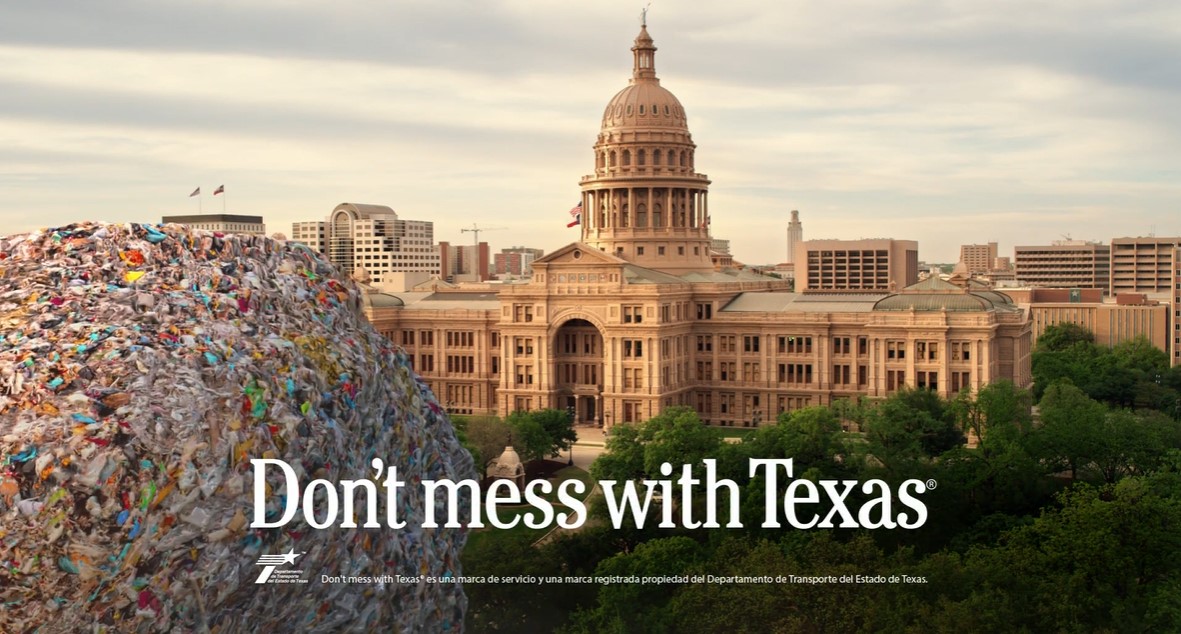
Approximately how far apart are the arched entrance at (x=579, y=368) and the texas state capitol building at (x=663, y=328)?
4.4 inches

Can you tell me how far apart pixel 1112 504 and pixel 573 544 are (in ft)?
74.8

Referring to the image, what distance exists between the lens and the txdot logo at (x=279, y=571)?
28.9 metres

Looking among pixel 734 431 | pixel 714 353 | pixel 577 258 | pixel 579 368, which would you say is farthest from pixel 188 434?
pixel 714 353

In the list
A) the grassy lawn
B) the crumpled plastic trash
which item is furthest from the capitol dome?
the crumpled plastic trash

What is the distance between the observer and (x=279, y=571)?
2936 cm

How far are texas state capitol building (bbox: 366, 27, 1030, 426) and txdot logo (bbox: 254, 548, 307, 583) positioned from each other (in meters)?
84.8

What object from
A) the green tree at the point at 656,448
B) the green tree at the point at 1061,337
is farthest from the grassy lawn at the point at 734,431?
the green tree at the point at 1061,337

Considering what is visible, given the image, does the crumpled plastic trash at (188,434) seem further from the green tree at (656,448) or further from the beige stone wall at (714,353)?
the beige stone wall at (714,353)

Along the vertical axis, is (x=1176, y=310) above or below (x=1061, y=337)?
above

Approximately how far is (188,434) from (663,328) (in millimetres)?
88053

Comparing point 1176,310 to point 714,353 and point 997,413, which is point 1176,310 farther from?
point 997,413

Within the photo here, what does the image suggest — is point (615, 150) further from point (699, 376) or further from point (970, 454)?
point (970, 454)

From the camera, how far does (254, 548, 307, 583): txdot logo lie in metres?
28.9

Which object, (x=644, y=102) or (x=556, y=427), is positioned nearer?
(x=556, y=427)
